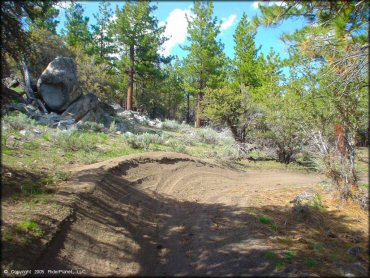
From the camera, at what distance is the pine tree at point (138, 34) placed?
2562cm

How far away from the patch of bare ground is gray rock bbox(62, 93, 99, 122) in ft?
24.2

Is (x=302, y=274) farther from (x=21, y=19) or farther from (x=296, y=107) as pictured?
(x=296, y=107)

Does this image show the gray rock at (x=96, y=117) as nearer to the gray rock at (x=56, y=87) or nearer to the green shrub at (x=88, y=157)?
the gray rock at (x=56, y=87)

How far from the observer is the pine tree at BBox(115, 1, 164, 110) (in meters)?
25.6

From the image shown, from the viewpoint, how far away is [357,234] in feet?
15.3

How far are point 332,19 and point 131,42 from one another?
22752mm

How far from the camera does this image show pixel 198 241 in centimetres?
482

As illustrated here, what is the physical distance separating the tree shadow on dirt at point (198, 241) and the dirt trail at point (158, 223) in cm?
2

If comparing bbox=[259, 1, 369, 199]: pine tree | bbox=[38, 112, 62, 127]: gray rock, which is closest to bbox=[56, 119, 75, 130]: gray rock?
bbox=[38, 112, 62, 127]: gray rock

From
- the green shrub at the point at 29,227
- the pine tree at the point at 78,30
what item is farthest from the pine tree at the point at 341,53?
the pine tree at the point at 78,30

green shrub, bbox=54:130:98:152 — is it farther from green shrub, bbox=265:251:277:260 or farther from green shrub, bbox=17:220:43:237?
green shrub, bbox=265:251:277:260

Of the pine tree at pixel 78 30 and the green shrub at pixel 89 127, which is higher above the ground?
the pine tree at pixel 78 30

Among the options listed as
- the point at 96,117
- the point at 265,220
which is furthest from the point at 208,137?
the point at 265,220

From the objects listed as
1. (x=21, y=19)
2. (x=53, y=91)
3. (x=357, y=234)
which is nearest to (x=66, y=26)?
(x=53, y=91)
